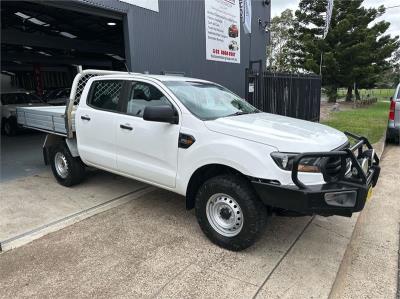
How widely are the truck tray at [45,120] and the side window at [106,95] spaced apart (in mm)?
534

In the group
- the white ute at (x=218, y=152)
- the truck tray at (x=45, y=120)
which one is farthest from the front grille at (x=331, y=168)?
the truck tray at (x=45, y=120)

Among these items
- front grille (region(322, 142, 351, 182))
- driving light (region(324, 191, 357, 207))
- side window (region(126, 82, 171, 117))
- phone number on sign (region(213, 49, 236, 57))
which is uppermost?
phone number on sign (region(213, 49, 236, 57))

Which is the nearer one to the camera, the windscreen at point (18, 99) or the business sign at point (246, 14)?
the windscreen at point (18, 99)

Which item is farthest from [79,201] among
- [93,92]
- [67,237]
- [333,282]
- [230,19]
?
[230,19]

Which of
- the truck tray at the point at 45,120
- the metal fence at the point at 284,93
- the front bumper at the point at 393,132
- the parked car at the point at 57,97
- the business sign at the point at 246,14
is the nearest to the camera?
the truck tray at the point at 45,120

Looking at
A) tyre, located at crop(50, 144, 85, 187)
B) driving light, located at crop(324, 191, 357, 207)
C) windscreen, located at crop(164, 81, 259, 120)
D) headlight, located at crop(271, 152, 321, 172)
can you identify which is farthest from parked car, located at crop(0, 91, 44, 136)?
driving light, located at crop(324, 191, 357, 207)

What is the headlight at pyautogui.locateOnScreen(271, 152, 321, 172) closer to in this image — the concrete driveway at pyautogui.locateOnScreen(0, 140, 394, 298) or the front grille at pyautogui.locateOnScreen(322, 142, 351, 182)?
the front grille at pyautogui.locateOnScreen(322, 142, 351, 182)

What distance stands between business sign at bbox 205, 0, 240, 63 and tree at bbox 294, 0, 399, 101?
1641cm

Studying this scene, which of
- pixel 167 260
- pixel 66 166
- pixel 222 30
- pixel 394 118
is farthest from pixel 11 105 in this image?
pixel 394 118

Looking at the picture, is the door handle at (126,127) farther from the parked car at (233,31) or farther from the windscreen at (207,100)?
the parked car at (233,31)

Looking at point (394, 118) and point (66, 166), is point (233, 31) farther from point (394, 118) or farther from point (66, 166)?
point (66, 166)

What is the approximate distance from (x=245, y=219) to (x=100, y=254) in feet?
5.25

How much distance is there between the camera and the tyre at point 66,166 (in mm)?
5703

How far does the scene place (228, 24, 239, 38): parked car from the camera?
485 inches
